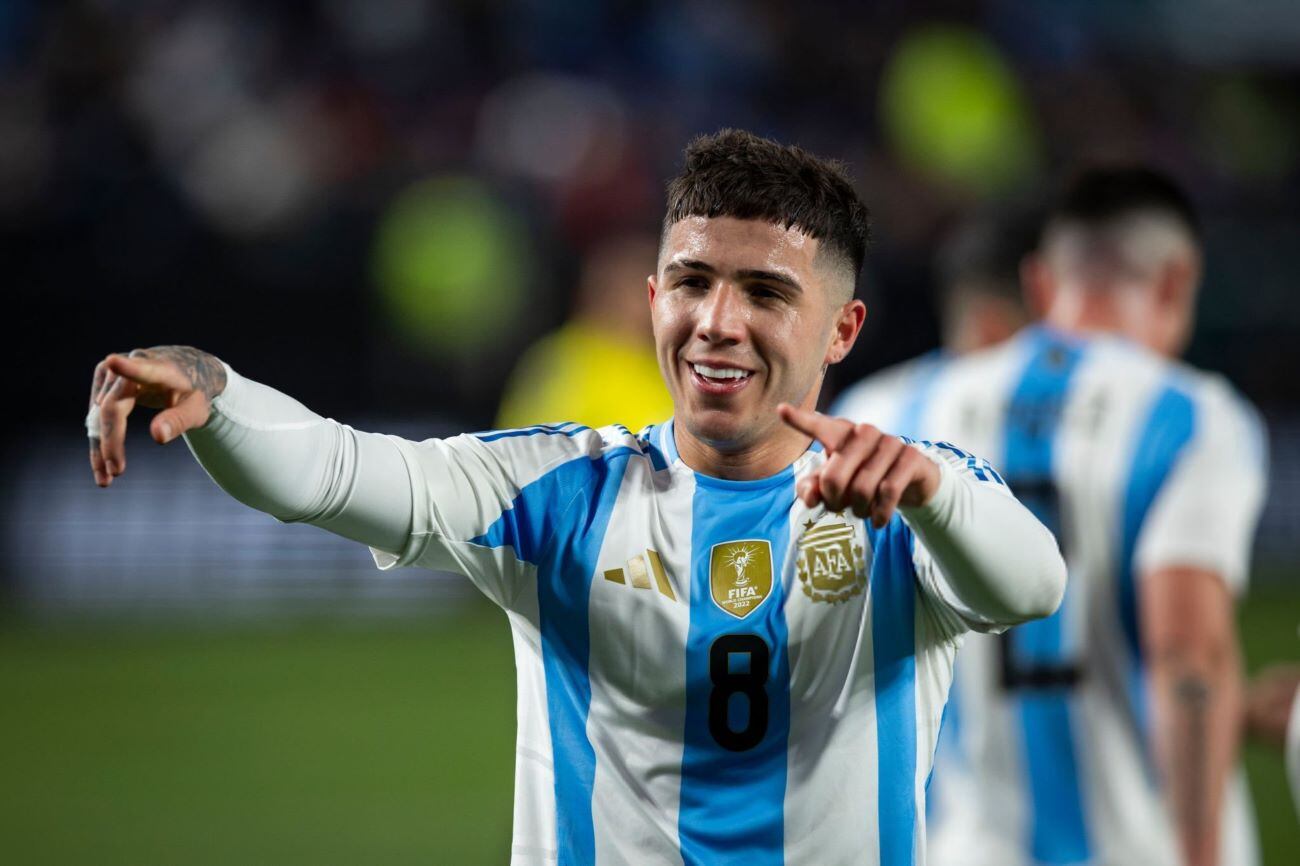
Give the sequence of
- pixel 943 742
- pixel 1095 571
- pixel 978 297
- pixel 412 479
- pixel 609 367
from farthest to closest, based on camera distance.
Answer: pixel 609 367 < pixel 978 297 < pixel 943 742 < pixel 1095 571 < pixel 412 479

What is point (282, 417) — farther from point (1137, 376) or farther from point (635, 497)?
point (1137, 376)

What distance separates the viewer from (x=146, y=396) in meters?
2.38

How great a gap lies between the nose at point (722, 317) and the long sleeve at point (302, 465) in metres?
0.55

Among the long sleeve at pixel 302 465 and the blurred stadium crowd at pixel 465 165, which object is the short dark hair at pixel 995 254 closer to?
the long sleeve at pixel 302 465

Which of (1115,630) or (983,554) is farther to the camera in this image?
(1115,630)

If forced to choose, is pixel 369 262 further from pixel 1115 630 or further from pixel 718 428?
pixel 718 428

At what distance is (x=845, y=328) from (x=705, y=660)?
663mm

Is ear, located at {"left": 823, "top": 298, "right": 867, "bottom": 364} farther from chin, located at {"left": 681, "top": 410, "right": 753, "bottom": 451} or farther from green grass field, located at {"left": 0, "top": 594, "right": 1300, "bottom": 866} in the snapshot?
green grass field, located at {"left": 0, "top": 594, "right": 1300, "bottom": 866}

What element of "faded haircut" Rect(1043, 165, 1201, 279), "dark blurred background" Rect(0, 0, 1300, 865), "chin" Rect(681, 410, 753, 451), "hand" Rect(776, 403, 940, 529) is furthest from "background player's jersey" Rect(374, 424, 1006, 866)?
"dark blurred background" Rect(0, 0, 1300, 865)

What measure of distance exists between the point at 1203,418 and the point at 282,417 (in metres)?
2.56

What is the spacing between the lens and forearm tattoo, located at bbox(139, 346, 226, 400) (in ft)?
7.86

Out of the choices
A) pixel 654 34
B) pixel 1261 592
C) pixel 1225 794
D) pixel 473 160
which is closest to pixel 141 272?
pixel 473 160

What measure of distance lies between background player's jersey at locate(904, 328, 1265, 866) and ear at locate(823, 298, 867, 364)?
1.38 m

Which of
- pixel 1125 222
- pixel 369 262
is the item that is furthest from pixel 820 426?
pixel 369 262
